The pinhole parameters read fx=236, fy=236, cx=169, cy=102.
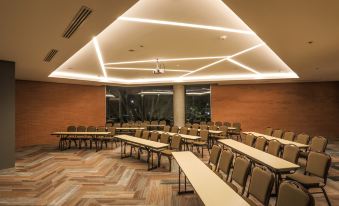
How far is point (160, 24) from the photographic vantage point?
4.87 metres

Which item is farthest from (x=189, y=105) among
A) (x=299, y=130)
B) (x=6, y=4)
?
(x=6, y=4)

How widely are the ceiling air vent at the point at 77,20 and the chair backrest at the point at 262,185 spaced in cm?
333

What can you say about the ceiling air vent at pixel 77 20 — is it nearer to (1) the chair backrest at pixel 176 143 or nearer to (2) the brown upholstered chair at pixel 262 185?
(2) the brown upholstered chair at pixel 262 185

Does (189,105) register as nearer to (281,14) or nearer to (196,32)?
(196,32)

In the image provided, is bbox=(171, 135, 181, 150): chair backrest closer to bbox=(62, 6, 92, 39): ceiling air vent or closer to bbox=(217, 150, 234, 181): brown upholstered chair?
bbox=(217, 150, 234, 181): brown upholstered chair

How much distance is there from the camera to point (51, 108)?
469 inches

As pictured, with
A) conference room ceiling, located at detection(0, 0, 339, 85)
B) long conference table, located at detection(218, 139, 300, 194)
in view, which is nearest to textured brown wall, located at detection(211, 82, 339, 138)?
conference room ceiling, located at detection(0, 0, 339, 85)

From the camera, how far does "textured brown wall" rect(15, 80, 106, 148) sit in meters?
11.0

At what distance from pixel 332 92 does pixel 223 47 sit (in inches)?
367

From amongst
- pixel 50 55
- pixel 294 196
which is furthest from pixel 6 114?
pixel 294 196

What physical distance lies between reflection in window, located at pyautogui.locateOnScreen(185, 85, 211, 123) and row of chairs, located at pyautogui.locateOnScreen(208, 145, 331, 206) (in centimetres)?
878

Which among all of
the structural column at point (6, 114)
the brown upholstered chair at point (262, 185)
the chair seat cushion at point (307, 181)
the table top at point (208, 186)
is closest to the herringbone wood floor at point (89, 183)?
the structural column at point (6, 114)

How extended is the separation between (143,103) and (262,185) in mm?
11978

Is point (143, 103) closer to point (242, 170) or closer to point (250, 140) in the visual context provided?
point (250, 140)
